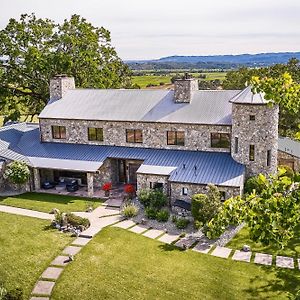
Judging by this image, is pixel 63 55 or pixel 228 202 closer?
pixel 228 202

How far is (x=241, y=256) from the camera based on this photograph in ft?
73.7

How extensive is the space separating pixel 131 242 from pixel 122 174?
1048 centimetres

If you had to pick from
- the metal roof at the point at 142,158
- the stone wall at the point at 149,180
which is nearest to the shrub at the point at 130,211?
the stone wall at the point at 149,180

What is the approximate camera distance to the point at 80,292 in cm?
1902

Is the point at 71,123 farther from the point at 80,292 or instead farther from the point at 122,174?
the point at 80,292

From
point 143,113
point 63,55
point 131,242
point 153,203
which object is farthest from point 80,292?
point 63,55

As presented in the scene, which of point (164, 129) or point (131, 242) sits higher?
point (164, 129)

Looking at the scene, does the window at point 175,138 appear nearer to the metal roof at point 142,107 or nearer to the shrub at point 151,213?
the metal roof at point 142,107

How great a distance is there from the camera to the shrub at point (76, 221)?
25.4 m

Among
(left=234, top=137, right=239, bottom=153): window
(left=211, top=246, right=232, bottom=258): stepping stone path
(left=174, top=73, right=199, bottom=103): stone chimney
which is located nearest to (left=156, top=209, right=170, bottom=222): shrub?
(left=211, top=246, right=232, bottom=258): stepping stone path

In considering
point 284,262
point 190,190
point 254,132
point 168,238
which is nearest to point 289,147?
point 254,132

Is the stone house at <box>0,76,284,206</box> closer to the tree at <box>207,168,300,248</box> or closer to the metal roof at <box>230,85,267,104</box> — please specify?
the metal roof at <box>230,85,267,104</box>

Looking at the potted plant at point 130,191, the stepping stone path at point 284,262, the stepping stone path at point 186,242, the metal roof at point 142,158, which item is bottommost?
the stepping stone path at point 284,262

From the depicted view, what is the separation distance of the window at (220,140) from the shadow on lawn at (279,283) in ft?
37.8
